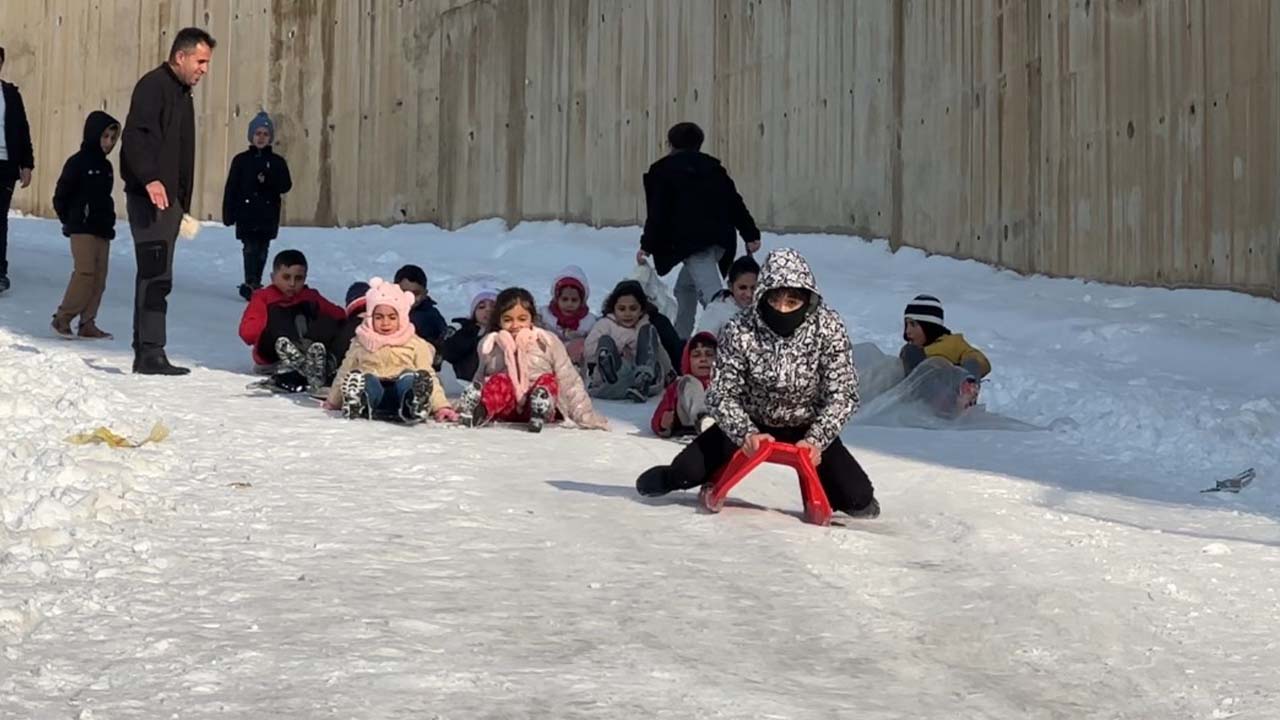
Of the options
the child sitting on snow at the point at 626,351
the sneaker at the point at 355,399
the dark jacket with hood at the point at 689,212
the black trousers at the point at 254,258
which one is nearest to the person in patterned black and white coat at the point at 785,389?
the sneaker at the point at 355,399

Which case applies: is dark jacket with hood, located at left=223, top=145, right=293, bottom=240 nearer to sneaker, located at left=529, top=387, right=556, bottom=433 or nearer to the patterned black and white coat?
sneaker, located at left=529, top=387, right=556, bottom=433

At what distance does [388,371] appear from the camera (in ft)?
33.2

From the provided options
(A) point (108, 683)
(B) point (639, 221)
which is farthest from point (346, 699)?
(B) point (639, 221)

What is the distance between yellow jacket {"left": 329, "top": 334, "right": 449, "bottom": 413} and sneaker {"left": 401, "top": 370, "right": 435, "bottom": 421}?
0.32m

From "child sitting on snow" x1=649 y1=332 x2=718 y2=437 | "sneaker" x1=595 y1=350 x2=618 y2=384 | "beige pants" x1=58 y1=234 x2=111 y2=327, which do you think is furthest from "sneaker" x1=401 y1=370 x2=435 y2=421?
"beige pants" x1=58 y1=234 x2=111 y2=327

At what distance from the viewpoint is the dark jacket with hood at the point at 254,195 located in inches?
663

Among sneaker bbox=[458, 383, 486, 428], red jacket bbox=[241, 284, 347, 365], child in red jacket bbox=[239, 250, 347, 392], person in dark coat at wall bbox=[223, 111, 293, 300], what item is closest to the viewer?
sneaker bbox=[458, 383, 486, 428]

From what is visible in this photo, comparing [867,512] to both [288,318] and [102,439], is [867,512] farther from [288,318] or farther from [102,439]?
[288,318]

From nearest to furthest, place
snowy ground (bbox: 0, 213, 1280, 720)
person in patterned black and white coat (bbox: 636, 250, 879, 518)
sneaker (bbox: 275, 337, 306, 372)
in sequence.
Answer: snowy ground (bbox: 0, 213, 1280, 720), person in patterned black and white coat (bbox: 636, 250, 879, 518), sneaker (bbox: 275, 337, 306, 372)

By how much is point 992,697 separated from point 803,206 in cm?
1464

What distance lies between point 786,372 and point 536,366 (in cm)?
296

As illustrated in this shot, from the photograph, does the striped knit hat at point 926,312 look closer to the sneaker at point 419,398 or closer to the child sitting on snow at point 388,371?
the child sitting on snow at point 388,371

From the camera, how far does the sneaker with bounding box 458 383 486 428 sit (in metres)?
9.86

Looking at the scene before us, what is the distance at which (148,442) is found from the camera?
827 cm
